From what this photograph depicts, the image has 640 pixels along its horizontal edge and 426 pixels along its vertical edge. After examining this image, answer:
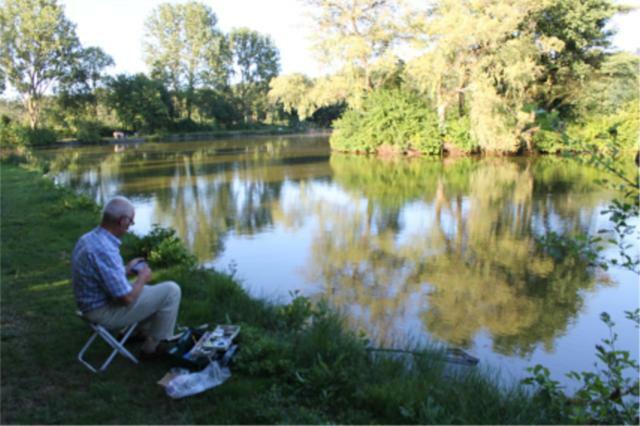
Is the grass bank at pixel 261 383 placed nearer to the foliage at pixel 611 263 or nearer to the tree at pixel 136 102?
the foliage at pixel 611 263

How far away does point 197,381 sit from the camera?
329 centimetres

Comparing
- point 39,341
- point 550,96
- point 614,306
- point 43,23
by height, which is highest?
point 43,23

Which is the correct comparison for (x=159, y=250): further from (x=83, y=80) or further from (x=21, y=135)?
(x=83, y=80)

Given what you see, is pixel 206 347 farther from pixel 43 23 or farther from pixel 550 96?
pixel 43 23

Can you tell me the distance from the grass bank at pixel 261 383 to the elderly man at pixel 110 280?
0.42 m

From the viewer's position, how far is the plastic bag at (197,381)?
318 centimetres

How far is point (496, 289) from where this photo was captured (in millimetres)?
6781

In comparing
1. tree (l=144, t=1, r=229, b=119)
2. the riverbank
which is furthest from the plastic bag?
tree (l=144, t=1, r=229, b=119)

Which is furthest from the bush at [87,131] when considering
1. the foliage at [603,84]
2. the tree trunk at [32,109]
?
the foliage at [603,84]

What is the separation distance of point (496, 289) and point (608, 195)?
893 cm

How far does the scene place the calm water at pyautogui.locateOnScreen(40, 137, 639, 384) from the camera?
5.55 metres

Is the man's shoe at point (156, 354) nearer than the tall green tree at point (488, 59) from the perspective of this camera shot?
Yes

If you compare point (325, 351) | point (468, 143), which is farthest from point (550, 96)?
point (325, 351)

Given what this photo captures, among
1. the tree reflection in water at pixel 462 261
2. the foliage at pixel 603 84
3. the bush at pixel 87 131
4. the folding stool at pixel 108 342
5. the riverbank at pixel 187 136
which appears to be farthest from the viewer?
the riverbank at pixel 187 136
